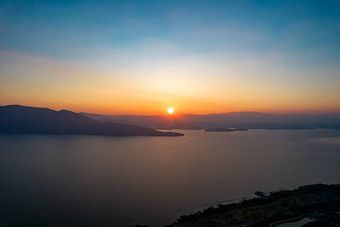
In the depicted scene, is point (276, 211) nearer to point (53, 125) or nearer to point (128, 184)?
point (128, 184)

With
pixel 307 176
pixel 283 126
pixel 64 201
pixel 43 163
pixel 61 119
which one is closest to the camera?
pixel 64 201

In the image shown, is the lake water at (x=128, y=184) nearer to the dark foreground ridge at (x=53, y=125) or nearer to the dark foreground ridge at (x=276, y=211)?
the dark foreground ridge at (x=276, y=211)

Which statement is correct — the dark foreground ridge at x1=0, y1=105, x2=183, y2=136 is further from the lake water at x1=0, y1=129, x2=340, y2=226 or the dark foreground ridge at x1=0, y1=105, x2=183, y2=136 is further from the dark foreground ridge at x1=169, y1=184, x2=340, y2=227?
the dark foreground ridge at x1=169, y1=184, x2=340, y2=227

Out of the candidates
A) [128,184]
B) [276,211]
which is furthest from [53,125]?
[276,211]

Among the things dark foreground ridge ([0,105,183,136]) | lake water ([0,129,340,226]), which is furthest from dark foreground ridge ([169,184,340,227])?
dark foreground ridge ([0,105,183,136])

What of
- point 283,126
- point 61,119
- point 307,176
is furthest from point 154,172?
point 283,126

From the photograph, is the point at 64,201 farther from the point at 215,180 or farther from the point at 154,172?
the point at 215,180
